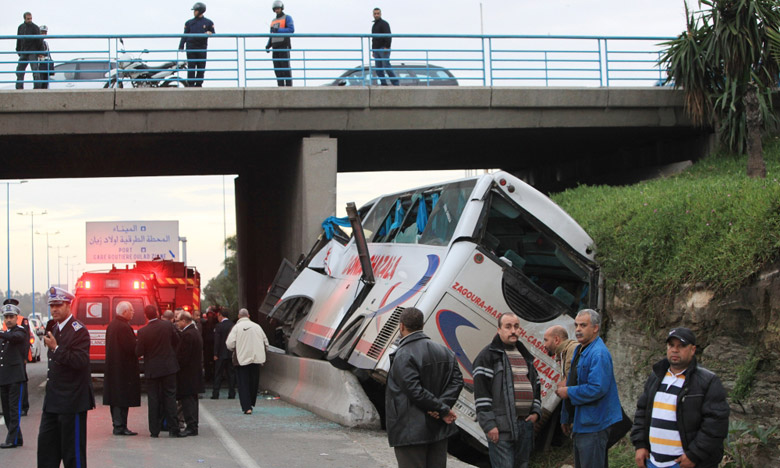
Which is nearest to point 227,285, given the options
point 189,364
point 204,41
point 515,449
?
point 204,41

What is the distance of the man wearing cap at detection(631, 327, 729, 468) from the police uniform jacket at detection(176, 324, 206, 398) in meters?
7.16

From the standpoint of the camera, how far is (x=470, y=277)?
420 inches

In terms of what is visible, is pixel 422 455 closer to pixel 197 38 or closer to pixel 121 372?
pixel 121 372

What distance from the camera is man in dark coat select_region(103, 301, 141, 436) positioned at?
1176 centimetres

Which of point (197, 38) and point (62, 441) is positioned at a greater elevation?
point (197, 38)

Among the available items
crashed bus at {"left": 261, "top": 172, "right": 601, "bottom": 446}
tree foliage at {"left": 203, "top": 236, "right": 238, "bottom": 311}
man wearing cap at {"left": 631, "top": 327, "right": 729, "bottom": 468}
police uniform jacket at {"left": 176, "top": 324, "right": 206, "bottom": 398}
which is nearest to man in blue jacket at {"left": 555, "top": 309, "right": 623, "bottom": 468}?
man wearing cap at {"left": 631, "top": 327, "right": 729, "bottom": 468}

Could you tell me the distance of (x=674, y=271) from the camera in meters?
10.6

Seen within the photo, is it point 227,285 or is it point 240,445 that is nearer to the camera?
point 240,445

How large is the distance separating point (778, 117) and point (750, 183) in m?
9.81

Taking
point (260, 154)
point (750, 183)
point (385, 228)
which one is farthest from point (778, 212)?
point (260, 154)

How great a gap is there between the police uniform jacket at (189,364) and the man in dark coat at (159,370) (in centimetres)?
20

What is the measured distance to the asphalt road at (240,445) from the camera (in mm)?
9562

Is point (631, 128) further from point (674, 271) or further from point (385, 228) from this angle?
point (674, 271)

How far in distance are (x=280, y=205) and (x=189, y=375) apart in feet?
40.8
